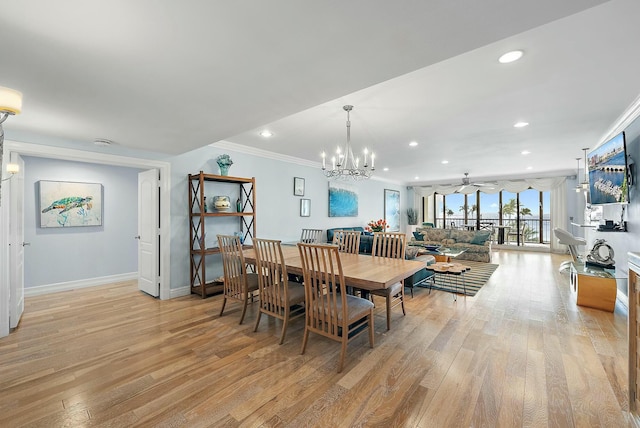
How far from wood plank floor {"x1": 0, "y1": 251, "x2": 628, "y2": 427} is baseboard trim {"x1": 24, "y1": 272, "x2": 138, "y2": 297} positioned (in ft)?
3.25

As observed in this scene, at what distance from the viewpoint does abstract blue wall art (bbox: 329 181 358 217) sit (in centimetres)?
702

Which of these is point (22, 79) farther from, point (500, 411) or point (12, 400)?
point (500, 411)

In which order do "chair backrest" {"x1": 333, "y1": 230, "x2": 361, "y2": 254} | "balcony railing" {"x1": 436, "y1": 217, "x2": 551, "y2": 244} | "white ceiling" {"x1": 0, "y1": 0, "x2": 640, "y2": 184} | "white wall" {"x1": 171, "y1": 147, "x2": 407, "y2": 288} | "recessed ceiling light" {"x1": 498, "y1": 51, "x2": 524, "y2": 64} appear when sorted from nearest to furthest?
"white ceiling" {"x1": 0, "y1": 0, "x2": 640, "y2": 184}
"recessed ceiling light" {"x1": 498, "y1": 51, "x2": 524, "y2": 64}
"chair backrest" {"x1": 333, "y1": 230, "x2": 361, "y2": 254}
"white wall" {"x1": 171, "y1": 147, "x2": 407, "y2": 288}
"balcony railing" {"x1": 436, "y1": 217, "x2": 551, "y2": 244}

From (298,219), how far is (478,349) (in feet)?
13.7

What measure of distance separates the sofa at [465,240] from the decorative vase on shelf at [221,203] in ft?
18.4

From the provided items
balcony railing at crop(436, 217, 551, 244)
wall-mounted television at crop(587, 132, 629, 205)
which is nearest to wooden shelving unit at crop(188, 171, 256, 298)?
wall-mounted television at crop(587, 132, 629, 205)

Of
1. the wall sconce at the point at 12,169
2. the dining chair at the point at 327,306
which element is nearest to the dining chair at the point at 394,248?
the dining chair at the point at 327,306

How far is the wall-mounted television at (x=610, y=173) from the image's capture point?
3154 mm

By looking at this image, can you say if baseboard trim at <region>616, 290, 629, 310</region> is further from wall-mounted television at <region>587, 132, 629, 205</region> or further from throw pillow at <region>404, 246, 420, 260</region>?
throw pillow at <region>404, 246, 420, 260</region>

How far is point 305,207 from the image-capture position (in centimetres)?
615

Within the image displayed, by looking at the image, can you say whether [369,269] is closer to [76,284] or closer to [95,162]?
[95,162]

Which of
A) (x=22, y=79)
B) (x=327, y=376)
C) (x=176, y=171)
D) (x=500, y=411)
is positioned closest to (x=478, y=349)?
(x=500, y=411)

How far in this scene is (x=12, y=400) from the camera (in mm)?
1848

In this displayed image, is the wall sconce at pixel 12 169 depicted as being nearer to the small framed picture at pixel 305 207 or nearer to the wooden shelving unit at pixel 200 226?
the wooden shelving unit at pixel 200 226
